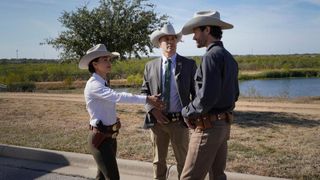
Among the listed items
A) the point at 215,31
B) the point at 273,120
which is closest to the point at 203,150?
the point at 215,31

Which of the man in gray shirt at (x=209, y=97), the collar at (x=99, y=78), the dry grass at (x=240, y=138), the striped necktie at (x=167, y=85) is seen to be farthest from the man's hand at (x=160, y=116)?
the dry grass at (x=240, y=138)

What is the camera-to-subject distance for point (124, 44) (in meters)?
13.9

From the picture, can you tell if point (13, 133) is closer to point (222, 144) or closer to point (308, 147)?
point (308, 147)

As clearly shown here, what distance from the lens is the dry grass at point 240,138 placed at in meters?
6.54

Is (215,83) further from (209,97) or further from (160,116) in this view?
(160,116)

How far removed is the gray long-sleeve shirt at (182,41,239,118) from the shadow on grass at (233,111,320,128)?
6.35 metres

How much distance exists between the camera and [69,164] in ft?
24.3

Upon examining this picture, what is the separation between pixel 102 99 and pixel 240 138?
444cm

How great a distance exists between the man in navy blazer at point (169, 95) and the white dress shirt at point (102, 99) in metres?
0.47

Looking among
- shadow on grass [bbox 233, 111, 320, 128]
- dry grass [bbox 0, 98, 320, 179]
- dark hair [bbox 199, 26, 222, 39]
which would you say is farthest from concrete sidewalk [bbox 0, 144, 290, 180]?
shadow on grass [bbox 233, 111, 320, 128]

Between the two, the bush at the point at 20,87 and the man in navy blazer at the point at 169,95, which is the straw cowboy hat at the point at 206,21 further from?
the bush at the point at 20,87

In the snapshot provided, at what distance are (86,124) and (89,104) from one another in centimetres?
619

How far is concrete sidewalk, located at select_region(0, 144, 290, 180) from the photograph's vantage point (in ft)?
21.5

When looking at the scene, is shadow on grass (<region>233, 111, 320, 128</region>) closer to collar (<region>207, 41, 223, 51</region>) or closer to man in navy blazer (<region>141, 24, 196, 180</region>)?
man in navy blazer (<region>141, 24, 196, 180</region>)
